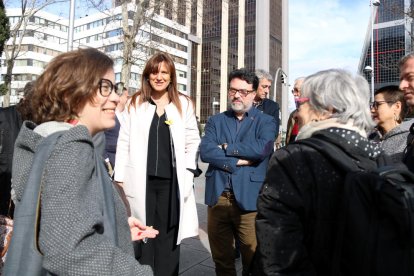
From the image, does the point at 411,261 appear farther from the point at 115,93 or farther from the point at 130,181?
the point at 130,181

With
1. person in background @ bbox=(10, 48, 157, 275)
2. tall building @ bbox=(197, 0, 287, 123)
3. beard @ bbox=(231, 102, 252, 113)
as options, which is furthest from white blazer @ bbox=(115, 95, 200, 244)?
tall building @ bbox=(197, 0, 287, 123)

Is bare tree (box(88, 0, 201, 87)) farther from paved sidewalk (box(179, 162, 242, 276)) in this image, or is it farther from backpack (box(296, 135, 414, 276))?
backpack (box(296, 135, 414, 276))

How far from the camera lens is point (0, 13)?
1480 centimetres

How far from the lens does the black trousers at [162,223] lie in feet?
10.3

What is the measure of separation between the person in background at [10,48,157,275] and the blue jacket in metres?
1.52

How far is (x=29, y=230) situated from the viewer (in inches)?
50.9

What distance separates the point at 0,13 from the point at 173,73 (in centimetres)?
1469

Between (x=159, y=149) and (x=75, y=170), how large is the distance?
1850 mm

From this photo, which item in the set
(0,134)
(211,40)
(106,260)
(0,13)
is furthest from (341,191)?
(211,40)

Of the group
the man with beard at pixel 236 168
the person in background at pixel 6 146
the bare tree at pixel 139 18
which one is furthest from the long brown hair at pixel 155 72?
the bare tree at pixel 139 18

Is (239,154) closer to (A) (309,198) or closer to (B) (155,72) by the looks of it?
(B) (155,72)

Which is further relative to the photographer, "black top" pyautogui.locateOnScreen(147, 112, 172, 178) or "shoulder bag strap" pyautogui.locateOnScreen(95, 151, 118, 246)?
"black top" pyautogui.locateOnScreen(147, 112, 172, 178)

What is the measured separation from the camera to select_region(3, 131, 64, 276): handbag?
1.28 metres

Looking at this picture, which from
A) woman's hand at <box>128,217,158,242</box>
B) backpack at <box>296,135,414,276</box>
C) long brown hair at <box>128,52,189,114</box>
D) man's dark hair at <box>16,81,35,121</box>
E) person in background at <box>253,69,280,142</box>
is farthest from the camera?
person in background at <box>253,69,280,142</box>
